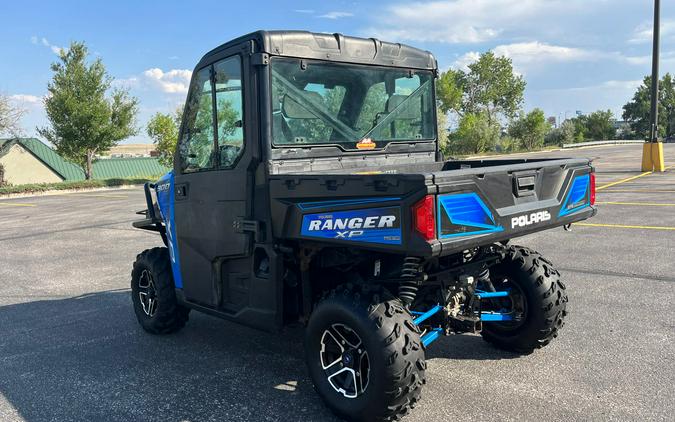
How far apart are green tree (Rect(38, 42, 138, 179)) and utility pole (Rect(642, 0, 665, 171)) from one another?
2794cm

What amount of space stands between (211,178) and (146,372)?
158 cm

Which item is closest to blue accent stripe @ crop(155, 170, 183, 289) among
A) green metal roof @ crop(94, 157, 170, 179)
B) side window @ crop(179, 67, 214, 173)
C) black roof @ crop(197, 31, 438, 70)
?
side window @ crop(179, 67, 214, 173)

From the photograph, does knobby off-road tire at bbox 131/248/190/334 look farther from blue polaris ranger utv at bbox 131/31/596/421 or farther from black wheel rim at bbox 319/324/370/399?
black wheel rim at bbox 319/324/370/399

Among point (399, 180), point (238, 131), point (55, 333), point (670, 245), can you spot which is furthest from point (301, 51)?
point (670, 245)

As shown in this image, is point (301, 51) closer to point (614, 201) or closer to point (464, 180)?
point (464, 180)

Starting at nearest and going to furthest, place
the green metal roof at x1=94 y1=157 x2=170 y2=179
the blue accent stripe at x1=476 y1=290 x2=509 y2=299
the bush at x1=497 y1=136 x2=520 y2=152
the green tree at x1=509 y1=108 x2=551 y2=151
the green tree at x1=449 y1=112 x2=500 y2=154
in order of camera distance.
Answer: the blue accent stripe at x1=476 y1=290 x2=509 y2=299
the green metal roof at x1=94 y1=157 x2=170 y2=179
the green tree at x1=449 y1=112 x2=500 y2=154
the bush at x1=497 y1=136 x2=520 y2=152
the green tree at x1=509 y1=108 x2=551 y2=151

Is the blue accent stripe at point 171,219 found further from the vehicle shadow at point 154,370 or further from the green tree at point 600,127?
the green tree at point 600,127

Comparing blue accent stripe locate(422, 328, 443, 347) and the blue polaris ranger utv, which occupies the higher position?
the blue polaris ranger utv

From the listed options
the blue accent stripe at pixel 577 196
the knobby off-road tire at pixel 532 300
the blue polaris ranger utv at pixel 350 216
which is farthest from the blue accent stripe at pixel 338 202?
the knobby off-road tire at pixel 532 300

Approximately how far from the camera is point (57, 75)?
3197cm

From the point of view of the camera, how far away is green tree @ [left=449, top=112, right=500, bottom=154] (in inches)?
2109

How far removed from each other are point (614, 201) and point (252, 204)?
38.5 feet

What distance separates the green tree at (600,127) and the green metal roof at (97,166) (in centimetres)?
6844

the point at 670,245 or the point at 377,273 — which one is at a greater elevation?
the point at 377,273
